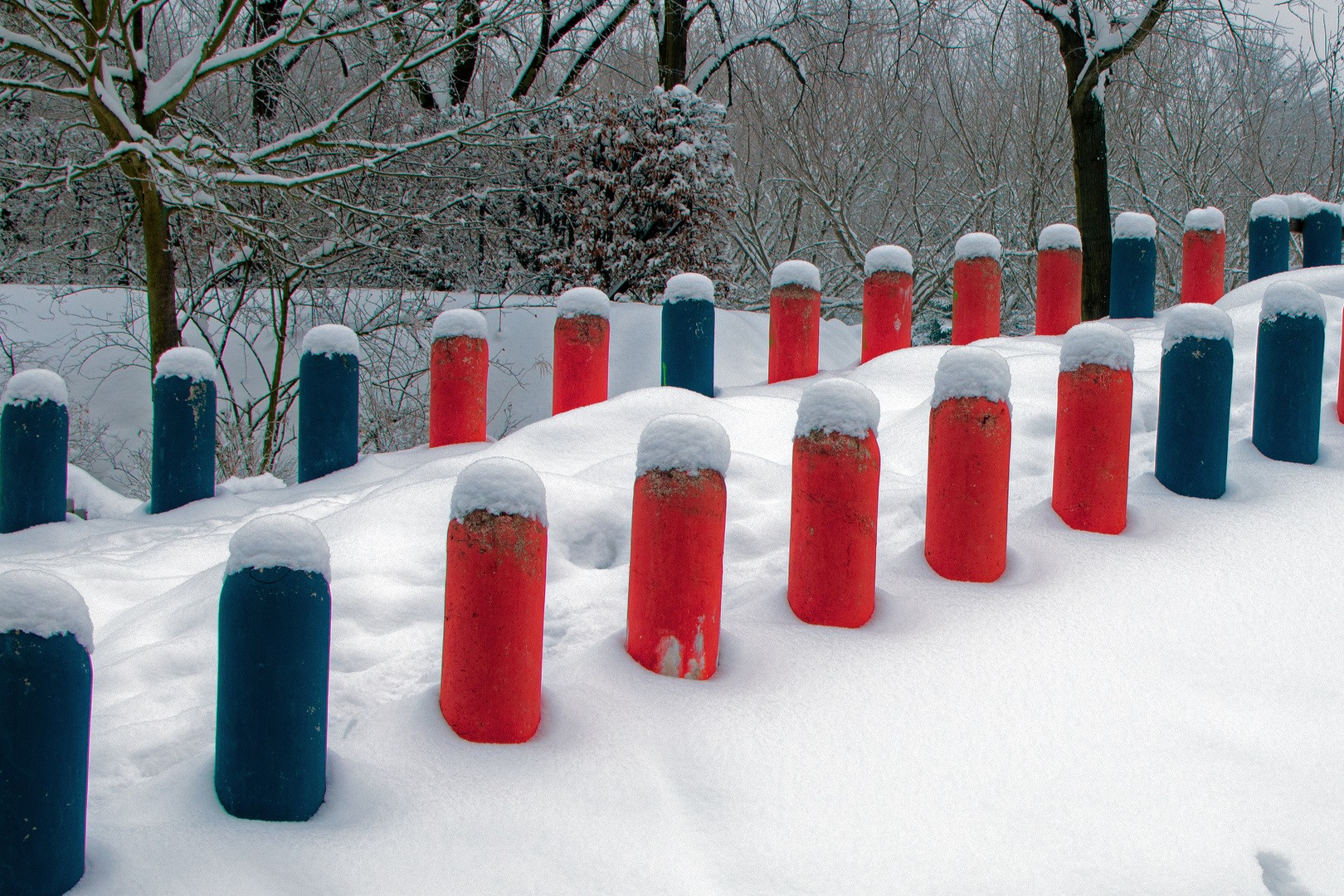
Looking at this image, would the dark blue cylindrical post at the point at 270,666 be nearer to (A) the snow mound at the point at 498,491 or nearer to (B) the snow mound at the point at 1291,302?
(A) the snow mound at the point at 498,491

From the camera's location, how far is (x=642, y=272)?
8.39m

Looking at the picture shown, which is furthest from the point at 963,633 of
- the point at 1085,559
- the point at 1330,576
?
the point at 1330,576

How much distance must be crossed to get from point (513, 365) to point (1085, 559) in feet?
21.2

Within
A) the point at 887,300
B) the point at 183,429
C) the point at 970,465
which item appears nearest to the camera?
the point at 970,465

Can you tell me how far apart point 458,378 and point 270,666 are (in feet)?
9.90

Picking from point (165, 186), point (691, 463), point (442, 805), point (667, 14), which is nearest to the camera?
point (442, 805)

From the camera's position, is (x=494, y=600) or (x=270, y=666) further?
(x=494, y=600)

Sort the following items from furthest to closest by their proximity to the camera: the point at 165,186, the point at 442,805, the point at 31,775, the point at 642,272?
the point at 642,272, the point at 165,186, the point at 442,805, the point at 31,775

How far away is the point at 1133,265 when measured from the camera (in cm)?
532

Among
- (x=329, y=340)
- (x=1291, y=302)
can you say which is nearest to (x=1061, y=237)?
(x=1291, y=302)

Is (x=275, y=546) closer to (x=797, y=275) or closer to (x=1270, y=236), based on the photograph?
(x=797, y=275)

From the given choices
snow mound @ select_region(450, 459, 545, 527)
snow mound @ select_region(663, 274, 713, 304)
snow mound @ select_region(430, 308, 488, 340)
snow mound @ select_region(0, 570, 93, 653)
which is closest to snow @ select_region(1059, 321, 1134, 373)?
snow mound @ select_region(450, 459, 545, 527)

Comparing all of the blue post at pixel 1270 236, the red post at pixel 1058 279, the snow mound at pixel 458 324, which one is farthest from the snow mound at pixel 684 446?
the blue post at pixel 1270 236

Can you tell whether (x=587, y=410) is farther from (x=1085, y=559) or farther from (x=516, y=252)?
(x=516, y=252)
